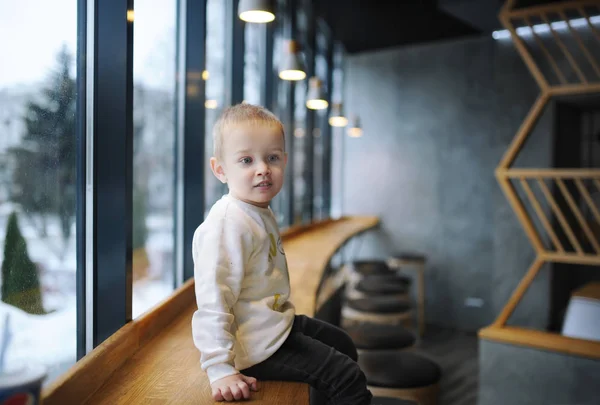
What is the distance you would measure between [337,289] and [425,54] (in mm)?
4037

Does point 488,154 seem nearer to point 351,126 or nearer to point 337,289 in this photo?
point 351,126

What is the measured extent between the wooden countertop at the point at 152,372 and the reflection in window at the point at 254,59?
238 centimetres

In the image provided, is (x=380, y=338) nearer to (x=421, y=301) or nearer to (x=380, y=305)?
(x=380, y=305)

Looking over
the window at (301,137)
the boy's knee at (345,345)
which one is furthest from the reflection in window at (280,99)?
the boy's knee at (345,345)

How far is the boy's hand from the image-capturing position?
1.09 m

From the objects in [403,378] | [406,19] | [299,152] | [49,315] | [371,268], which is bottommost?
[371,268]

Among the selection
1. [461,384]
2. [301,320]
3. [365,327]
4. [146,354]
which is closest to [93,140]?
[146,354]

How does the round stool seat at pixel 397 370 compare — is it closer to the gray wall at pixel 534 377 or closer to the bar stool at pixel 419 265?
the gray wall at pixel 534 377

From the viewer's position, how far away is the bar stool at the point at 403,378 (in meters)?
1.98

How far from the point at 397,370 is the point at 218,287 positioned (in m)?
1.23

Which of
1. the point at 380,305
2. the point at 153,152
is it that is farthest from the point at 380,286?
the point at 153,152

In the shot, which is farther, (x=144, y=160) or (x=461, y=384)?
(x=461, y=384)

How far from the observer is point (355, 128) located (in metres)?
6.26

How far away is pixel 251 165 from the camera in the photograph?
1.24 metres
